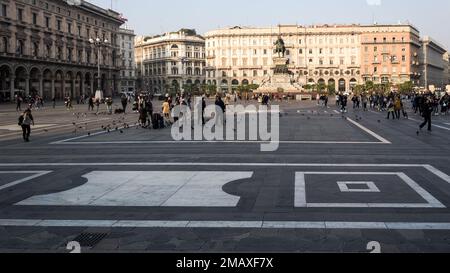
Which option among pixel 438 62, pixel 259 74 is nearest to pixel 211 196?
pixel 259 74

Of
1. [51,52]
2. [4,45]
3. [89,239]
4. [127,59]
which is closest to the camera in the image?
[89,239]

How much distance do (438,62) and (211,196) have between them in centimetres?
19987

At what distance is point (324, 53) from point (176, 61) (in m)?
45.4

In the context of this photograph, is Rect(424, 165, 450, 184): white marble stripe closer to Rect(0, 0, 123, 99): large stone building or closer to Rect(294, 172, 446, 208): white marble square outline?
Rect(294, 172, 446, 208): white marble square outline

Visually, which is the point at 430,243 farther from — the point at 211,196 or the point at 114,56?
the point at 114,56

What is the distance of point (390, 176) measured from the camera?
12.3m

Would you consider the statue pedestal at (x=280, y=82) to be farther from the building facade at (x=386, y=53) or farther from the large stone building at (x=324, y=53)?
the building facade at (x=386, y=53)

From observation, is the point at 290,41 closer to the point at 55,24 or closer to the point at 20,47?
the point at 55,24

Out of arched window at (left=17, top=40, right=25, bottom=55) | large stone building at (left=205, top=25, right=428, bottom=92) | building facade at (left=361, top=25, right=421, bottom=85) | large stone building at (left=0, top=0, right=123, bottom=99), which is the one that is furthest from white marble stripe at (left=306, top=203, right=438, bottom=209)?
building facade at (left=361, top=25, right=421, bottom=85)

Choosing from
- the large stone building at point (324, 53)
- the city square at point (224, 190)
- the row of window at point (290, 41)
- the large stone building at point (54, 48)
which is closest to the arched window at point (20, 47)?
the large stone building at point (54, 48)

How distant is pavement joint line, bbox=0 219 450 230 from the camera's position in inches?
308

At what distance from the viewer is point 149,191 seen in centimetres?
1075

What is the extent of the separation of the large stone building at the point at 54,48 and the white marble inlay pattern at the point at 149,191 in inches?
2440

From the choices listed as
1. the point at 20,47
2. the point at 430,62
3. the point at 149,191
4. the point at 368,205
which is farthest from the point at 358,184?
the point at 430,62
